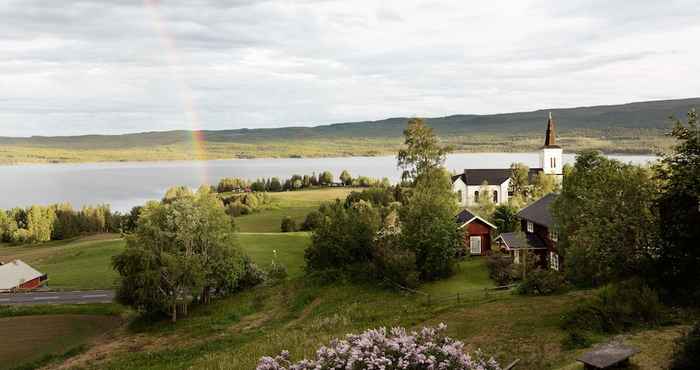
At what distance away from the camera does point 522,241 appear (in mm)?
36812

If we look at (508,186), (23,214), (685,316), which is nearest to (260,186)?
(23,214)

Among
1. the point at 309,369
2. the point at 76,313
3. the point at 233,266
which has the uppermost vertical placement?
the point at 309,369

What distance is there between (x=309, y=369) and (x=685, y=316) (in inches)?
529

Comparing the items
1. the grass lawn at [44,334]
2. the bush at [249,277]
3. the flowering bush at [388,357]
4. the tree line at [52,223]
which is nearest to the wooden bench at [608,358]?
the flowering bush at [388,357]

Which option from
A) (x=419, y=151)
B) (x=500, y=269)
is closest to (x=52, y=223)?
(x=419, y=151)

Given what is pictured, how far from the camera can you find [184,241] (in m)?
36.8

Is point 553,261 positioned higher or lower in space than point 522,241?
lower

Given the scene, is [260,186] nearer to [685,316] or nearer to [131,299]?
[131,299]

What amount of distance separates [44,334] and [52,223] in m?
90.2

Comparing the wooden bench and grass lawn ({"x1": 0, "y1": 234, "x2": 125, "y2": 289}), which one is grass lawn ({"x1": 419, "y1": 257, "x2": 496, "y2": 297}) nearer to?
the wooden bench

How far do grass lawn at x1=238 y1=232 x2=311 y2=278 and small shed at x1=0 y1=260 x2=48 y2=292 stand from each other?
20875 millimetres

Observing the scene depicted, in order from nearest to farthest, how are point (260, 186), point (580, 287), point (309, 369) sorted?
point (309, 369) < point (580, 287) < point (260, 186)

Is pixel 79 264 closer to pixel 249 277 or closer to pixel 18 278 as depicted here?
pixel 18 278

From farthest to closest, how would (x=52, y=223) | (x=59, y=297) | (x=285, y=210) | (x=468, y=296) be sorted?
(x=285, y=210) → (x=52, y=223) → (x=59, y=297) → (x=468, y=296)
